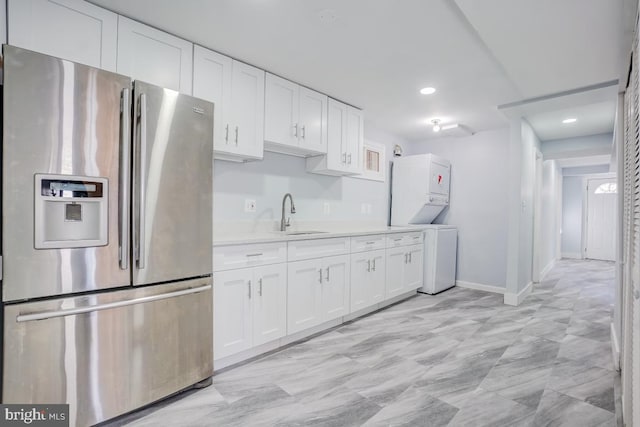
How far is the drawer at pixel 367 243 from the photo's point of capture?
3.22 meters

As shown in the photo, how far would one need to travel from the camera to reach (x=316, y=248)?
282 centimetres

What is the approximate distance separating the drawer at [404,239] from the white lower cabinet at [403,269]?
5cm

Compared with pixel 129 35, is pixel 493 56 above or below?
above

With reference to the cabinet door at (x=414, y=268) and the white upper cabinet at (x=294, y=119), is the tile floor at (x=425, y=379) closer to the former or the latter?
the cabinet door at (x=414, y=268)

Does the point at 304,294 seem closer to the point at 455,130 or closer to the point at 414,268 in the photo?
the point at 414,268

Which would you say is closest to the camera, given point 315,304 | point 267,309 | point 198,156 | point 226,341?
point 198,156

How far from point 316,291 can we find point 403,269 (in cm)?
156

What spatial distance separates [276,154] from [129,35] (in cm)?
154

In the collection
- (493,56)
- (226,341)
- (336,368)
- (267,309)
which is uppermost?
(493,56)

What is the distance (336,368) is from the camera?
2.30 m

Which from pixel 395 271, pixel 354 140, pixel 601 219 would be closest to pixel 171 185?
pixel 354 140

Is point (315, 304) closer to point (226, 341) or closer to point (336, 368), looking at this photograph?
point (336, 368)

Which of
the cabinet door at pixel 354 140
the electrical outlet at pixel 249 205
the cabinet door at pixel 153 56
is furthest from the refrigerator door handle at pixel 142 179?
the cabinet door at pixel 354 140

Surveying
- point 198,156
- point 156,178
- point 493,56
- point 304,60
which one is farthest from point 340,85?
point 156,178
